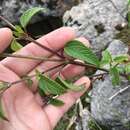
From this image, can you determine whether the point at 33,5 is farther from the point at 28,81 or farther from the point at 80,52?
the point at 80,52

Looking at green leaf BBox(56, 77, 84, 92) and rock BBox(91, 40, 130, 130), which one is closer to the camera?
green leaf BBox(56, 77, 84, 92)

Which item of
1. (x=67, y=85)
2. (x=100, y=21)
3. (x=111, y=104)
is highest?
(x=67, y=85)

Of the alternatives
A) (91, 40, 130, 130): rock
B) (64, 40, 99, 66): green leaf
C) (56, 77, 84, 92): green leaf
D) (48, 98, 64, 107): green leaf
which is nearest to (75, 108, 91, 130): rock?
(91, 40, 130, 130): rock

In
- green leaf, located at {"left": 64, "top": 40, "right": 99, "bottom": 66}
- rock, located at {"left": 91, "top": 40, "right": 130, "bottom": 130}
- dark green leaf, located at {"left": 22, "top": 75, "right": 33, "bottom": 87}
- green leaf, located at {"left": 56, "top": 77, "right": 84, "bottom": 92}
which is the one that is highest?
green leaf, located at {"left": 64, "top": 40, "right": 99, "bottom": 66}

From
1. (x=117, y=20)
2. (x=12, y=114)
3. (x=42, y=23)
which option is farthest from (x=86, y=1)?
(x=12, y=114)

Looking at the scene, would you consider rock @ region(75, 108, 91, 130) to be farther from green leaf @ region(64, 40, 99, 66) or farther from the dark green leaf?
green leaf @ region(64, 40, 99, 66)

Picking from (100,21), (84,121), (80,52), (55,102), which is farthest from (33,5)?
(80,52)

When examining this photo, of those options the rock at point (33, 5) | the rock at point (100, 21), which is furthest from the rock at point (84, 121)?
the rock at point (33, 5)
